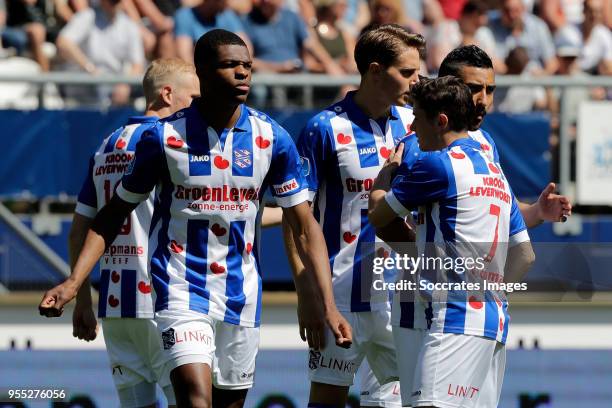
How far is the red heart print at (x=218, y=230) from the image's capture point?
618cm

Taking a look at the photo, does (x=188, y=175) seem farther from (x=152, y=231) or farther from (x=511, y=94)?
(x=511, y=94)

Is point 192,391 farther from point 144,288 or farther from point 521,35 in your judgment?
point 521,35

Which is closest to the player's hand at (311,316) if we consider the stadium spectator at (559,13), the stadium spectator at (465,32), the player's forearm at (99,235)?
the player's forearm at (99,235)

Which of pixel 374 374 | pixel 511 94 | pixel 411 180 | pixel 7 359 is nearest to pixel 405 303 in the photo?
pixel 411 180

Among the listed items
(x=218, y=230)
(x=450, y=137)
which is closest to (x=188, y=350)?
(x=218, y=230)

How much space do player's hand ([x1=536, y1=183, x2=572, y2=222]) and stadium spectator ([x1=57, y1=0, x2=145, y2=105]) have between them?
6.04 meters

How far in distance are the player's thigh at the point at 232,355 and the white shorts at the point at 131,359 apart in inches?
32.7

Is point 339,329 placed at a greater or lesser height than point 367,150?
lesser

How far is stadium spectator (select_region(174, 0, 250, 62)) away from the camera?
1161 centimetres

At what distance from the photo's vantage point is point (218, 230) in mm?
6188

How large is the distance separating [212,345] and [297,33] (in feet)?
20.6

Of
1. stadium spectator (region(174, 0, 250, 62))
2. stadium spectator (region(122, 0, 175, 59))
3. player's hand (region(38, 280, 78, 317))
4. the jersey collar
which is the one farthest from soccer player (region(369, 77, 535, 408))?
stadium spectator (region(122, 0, 175, 59))

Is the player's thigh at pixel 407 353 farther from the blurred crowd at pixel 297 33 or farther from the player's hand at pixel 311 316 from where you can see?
the blurred crowd at pixel 297 33

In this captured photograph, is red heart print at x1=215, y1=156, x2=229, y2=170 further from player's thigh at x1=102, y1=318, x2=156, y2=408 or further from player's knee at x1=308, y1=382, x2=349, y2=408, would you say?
player's knee at x1=308, y1=382, x2=349, y2=408
